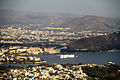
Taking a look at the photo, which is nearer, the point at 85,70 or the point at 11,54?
the point at 85,70

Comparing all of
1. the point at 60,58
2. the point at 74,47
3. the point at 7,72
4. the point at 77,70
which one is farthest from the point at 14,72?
the point at 74,47

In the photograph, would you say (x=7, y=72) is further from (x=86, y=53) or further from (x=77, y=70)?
(x=86, y=53)

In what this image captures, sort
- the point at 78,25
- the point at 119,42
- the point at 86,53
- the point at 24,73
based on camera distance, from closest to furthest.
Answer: the point at 24,73
the point at 86,53
the point at 119,42
the point at 78,25

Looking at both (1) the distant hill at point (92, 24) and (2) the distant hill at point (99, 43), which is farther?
(1) the distant hill at point (92, 24)

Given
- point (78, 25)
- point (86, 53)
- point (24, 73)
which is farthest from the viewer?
point (78, 25)

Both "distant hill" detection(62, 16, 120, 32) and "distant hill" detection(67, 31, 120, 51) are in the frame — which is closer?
"distant hill" detection(67, 31, 120, 51)

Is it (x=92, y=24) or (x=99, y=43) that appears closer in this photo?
(x=99, y=43)
